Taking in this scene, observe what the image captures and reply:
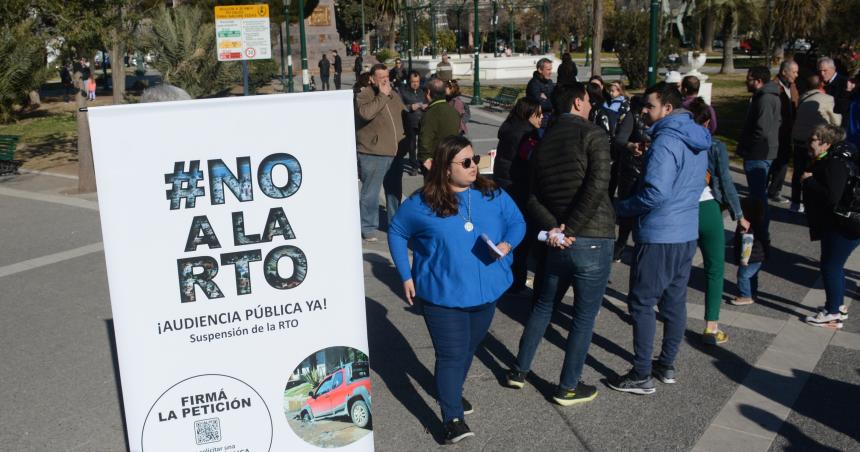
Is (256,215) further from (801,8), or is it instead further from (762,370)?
(801,8)

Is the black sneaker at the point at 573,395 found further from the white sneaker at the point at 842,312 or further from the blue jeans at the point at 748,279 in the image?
the white sneaker at the point at 842,312

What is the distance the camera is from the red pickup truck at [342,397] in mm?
3680

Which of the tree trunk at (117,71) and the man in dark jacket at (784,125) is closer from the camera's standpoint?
the man in dark jacket at (784,125)

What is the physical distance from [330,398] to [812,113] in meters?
7.64

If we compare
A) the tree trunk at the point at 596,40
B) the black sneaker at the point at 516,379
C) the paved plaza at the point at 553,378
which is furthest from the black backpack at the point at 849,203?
the tree trunk at the point at 596,40

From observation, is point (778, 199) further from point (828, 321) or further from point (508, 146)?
point (508, 146)

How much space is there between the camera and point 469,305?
4.17 m

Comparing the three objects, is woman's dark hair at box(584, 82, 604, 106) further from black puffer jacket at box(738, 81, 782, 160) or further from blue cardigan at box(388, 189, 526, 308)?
blue cardigan at box(388, 189, 526, 308)

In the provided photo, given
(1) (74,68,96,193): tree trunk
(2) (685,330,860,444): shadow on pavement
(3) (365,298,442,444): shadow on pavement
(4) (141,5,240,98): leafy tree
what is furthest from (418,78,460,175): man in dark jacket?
(4) (141,5,240,98): leafy tree

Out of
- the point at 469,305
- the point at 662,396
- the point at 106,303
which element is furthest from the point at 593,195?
the point at 106,303

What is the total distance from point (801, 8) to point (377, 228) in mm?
26286

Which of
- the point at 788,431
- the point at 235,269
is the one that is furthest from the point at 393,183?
the point at 235,269

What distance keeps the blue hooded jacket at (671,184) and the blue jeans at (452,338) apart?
116 cm

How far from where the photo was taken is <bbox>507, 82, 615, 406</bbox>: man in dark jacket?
4.52 metres
